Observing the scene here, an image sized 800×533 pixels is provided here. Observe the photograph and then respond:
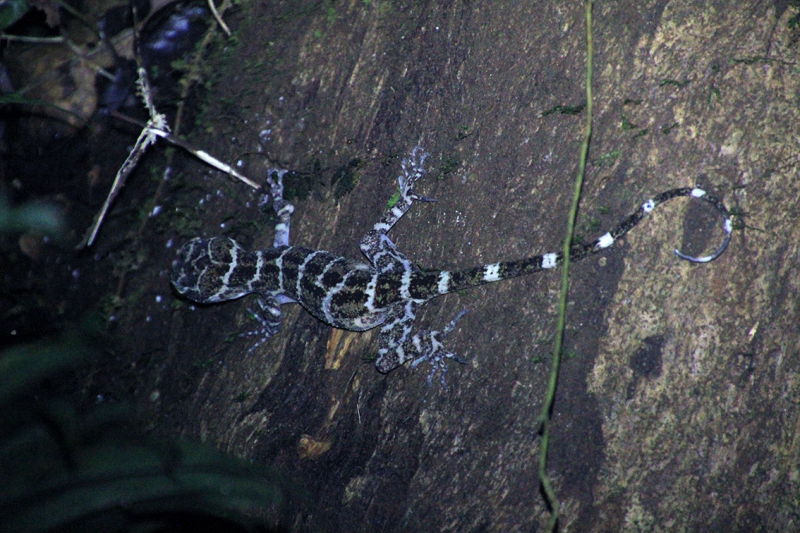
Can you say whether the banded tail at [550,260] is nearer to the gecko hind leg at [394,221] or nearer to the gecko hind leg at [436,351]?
the gecko hind leg at [436,351]

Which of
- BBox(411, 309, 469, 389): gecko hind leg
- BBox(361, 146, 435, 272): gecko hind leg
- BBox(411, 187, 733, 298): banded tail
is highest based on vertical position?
BBox(361, 146, 435, 272): gecko hind leg

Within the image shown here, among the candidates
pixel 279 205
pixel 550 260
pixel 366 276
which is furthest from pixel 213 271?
pixel 550 260

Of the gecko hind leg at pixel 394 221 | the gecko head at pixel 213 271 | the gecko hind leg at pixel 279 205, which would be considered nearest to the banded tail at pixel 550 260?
the gecko hind leg at pixel 394 221

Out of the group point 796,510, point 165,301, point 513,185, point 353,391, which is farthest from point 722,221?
point 165,301

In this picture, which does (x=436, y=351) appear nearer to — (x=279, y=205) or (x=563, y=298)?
(x=563, y=298)

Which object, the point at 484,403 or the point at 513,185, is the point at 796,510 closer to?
the point at 484,403

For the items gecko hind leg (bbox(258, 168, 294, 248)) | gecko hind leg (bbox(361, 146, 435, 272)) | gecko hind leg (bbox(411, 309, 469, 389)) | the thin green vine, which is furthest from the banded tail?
gecko hind leg (bbox(258, 168, 294, 248))

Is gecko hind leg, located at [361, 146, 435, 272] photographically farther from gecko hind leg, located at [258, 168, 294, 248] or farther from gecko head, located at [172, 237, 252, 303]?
gecko head, located at [172, 237, 252, 303]

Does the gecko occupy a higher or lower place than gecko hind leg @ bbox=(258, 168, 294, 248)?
lower
